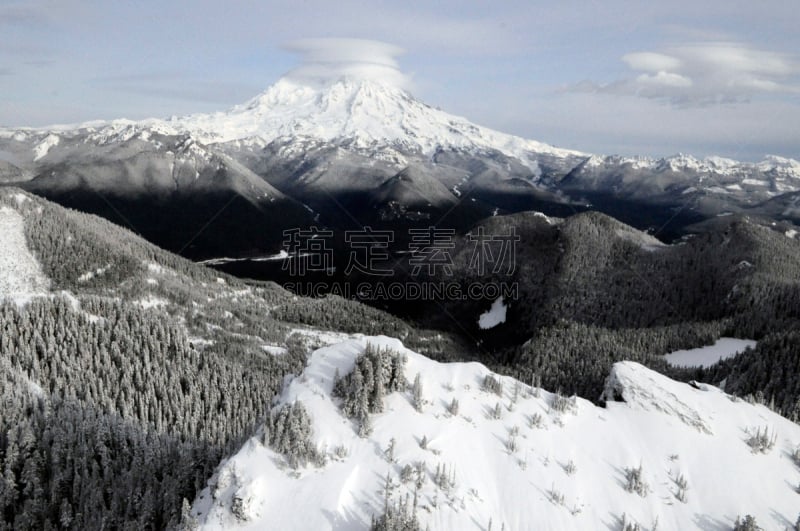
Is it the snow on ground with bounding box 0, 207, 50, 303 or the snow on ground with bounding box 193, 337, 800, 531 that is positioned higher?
the snow on ground with bounding box 193, 337, 800, 531

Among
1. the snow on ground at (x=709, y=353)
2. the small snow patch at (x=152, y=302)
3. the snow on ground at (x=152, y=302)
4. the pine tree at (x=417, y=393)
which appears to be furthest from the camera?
the snow on ground at (x=152, y=302)

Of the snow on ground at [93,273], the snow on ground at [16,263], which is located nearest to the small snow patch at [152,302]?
the snow on ground at [93,273]

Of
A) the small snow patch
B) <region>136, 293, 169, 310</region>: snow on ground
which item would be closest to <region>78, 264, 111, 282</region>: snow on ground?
<region>136, 293, 169, 310</region>: snow on ground

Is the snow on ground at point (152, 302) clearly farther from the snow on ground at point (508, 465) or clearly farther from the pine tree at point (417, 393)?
the pine tree at point (417, 393)

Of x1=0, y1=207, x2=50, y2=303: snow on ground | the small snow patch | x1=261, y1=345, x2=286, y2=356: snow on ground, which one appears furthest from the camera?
the small snow patch

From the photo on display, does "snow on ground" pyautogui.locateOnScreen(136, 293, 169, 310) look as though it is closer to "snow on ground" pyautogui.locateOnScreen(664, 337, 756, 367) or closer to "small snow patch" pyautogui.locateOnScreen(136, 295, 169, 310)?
"small snow patch" pyautogui.locateOnScreen(136, 295, 169, 310)

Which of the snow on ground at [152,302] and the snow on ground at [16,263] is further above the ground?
the snow on ground at [16,263]

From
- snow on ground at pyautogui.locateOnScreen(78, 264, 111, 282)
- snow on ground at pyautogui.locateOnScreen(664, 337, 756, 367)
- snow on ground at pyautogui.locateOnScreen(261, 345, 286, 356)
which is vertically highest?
snow on ground at pyautogui.locateOnScreen(78, 264, 111, 282)
